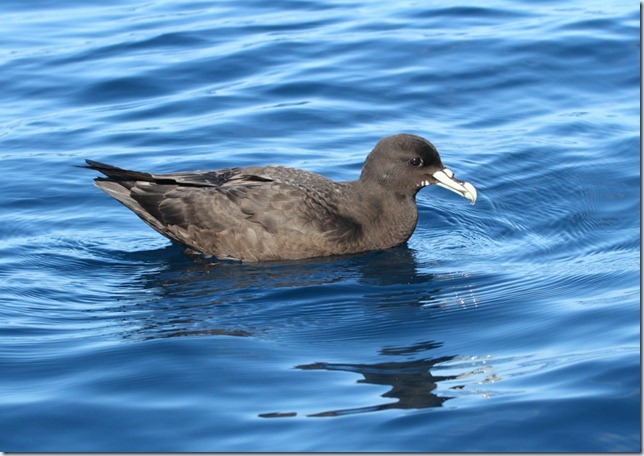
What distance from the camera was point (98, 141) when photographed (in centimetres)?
1094

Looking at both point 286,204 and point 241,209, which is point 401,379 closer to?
point 286,204

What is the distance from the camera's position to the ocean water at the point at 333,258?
5531 mm

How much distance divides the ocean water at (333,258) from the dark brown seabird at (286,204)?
204 millimetres

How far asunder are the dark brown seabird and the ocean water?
0.20m

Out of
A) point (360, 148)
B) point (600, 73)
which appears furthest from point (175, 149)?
point (600, 73)

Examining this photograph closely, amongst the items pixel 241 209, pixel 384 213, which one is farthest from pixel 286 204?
pixel 384 213

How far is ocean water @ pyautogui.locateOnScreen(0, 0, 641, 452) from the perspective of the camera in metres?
5.53

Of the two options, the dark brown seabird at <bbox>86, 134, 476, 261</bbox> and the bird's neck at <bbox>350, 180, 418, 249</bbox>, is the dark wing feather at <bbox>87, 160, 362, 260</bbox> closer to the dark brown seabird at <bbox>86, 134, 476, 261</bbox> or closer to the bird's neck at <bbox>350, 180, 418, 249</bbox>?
the dark brown seabird at <bbox>86, 134, 476, 261</bbox>

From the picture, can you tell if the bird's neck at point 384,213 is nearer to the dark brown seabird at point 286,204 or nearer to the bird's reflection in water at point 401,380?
the dark brown seabird at point 286,204

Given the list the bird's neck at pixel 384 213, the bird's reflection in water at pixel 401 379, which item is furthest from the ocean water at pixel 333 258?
the bird's neck at pixel 384 213

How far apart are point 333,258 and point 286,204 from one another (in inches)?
21.5

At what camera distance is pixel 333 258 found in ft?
27.2

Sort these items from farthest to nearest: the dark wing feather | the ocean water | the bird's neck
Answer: the bird's neck < the dark wing feather < the ocean water

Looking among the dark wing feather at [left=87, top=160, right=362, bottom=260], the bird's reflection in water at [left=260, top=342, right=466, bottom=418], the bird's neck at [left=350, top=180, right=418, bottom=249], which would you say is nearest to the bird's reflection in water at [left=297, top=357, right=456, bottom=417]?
the bird's reflection in water at [left=260, top=342, right=466, bottom=418]
